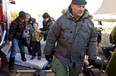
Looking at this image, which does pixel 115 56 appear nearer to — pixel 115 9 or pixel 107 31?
pixel 115 9

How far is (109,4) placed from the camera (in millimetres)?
5254

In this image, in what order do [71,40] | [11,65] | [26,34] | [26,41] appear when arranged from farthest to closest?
[26,41], [26,34], [11,65], [71,40]

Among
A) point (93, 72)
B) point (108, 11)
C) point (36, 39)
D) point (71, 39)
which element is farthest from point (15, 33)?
point (71, 39)

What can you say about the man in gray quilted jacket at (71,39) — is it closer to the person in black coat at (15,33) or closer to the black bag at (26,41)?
the person in black coat at (15,33)

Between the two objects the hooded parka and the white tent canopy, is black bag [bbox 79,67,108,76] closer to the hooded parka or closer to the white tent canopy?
the white tent canopy

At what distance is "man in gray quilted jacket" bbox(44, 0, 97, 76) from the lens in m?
4.12

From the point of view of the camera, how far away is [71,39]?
412 cm

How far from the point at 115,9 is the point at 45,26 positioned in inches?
127

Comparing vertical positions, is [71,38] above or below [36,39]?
above

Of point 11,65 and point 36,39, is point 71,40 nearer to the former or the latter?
point 11,65

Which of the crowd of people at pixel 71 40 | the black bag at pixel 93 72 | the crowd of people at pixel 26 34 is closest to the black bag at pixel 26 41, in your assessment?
the crowd of people at pixel 26 34

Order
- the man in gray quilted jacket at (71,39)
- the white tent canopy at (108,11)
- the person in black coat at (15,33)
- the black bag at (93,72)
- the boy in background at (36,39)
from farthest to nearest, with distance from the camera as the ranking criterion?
the boy in background at (36,39), the person in black coat at (15,33), the black bag at (93,72), the white tent canopy at (108,11), the man in gray quilted jacket at (71,39)

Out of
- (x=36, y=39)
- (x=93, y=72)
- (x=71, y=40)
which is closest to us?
(x=71, y=40)

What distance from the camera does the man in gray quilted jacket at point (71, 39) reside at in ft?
13.5
